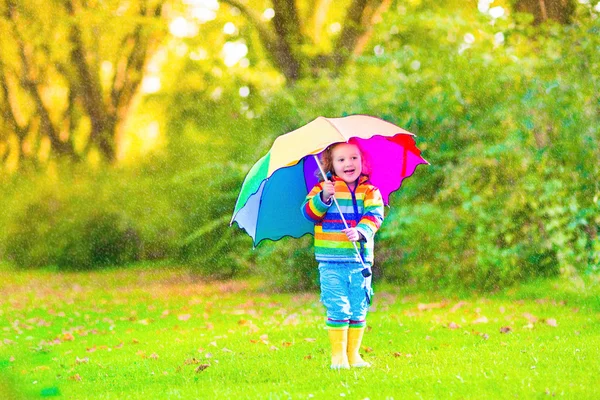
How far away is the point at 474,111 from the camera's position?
36.5 feet

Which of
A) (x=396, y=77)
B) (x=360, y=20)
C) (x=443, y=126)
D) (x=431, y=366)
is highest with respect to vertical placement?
(x=360, y=20)

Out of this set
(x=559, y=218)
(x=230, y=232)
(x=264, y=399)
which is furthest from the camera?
(x=230, y=232)

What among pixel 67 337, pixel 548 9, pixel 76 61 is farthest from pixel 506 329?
pixel 76 61

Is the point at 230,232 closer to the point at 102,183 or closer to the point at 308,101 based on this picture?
the point at 308,101

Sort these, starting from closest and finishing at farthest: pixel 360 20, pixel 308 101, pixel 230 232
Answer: pixel 308 101, pixel 230 232, pixel 360 20

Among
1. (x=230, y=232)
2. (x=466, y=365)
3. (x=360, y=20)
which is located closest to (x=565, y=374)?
(x=466, y=365)

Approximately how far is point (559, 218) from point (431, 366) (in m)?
4.50

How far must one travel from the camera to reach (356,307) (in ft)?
19.2

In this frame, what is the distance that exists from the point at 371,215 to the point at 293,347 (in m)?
2.32

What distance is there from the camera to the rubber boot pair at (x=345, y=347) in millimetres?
5855

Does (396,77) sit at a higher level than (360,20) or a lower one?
lower

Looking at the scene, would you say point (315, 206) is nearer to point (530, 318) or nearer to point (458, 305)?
point (530, 318)

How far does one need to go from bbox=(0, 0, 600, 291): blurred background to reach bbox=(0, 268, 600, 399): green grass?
79 centimetres

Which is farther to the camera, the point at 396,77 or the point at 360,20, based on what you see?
the point at 360,20
